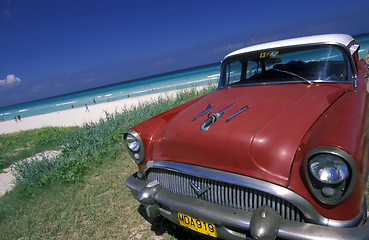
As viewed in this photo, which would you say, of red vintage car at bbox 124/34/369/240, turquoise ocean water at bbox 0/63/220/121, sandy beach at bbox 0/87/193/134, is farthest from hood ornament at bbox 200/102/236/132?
turquoise ocean water at bbox 0/63/220/121

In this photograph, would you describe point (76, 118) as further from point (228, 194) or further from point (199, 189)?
point (228, 194)

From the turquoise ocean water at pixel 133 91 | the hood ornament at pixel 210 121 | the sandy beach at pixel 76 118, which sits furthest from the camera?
the turquoise ocean water at pixel 133 91

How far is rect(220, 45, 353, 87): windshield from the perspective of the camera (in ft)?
8.75

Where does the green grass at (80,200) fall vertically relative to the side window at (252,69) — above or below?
below

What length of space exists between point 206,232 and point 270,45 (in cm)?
260

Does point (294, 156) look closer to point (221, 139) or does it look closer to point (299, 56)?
point (221, 139)

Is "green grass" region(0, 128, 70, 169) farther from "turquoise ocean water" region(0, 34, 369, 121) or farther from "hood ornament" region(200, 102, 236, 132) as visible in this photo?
"turquoise ocean water" region(0, 34, 369, 121)

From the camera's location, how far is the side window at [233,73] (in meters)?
3.49

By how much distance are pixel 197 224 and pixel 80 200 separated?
265cm

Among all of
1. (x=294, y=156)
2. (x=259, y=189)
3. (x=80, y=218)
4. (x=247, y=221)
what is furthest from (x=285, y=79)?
(x=80, y=218)

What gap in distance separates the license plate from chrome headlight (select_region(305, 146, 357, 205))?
2.77 ft

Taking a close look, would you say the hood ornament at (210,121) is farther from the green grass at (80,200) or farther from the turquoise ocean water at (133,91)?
the turquoise ocean water at (133,91)

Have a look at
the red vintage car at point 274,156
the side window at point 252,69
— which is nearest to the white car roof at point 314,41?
the red vintage car at point 274,156

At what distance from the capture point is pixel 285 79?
2822 mm
